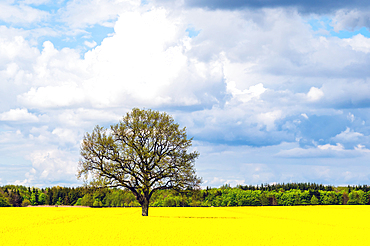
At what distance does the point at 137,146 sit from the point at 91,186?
9.25m

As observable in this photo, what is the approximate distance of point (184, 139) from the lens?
60688 millimetres

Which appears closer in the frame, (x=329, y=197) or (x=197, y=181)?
(x=197, y=181)

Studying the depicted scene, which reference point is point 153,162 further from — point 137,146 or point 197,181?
point 197,181

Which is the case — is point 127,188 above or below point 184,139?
below

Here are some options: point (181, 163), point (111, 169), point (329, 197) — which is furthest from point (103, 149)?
point (329, 197)
